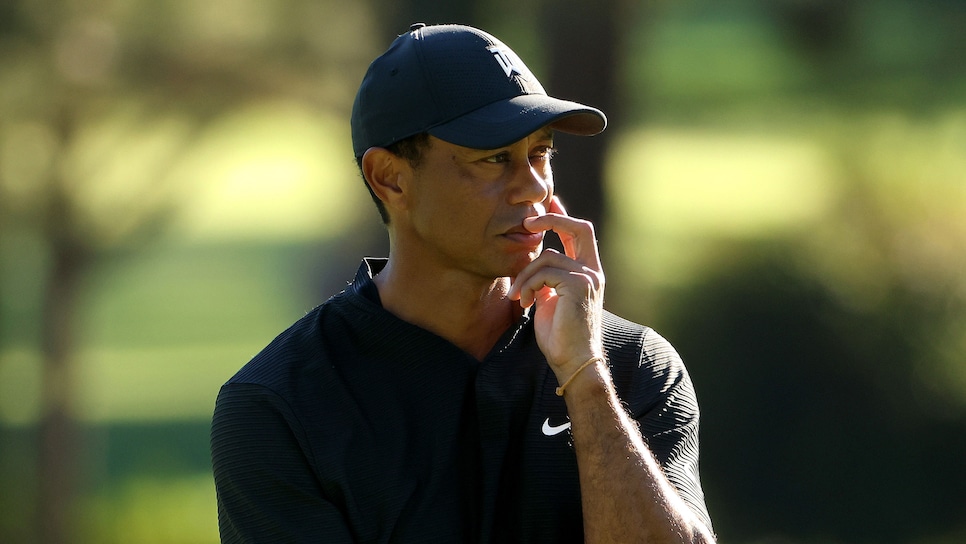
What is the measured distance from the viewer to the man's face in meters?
2.61

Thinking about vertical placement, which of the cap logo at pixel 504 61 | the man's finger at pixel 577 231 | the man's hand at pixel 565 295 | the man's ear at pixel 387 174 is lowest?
the man's hand at pixel 565 295

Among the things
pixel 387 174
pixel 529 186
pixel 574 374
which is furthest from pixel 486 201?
pixel 574 374

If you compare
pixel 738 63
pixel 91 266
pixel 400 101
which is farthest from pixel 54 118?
pixel 400 101

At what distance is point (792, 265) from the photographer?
5945 millimetres

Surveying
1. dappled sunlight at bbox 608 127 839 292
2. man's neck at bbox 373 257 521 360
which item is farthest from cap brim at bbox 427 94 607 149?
dappled sunlight at bbox 608 127 839 292

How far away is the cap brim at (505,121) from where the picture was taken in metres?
2.53

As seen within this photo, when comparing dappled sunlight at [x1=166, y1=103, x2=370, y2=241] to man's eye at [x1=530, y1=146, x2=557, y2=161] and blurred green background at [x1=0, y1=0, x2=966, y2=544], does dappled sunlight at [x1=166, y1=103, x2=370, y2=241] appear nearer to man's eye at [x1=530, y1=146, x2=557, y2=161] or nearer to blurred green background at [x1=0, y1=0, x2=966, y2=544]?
blurred green background at [x1=0, y1=0, x2=966, y2=544]

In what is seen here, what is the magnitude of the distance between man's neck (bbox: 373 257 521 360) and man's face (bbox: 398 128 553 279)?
55 millimetres

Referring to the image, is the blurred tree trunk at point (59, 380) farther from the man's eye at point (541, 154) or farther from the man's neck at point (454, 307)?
the man's eye at point (541, 154)

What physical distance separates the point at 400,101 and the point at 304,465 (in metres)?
0.86

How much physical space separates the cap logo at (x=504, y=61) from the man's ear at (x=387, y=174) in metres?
0.32

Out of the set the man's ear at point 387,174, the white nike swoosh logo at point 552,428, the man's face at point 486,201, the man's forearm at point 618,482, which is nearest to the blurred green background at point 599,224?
the man's ear at point 387,174

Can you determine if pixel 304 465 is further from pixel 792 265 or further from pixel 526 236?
pixel 792 265

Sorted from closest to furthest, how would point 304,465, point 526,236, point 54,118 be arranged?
point 304,465
point 526,236
point 54,118
